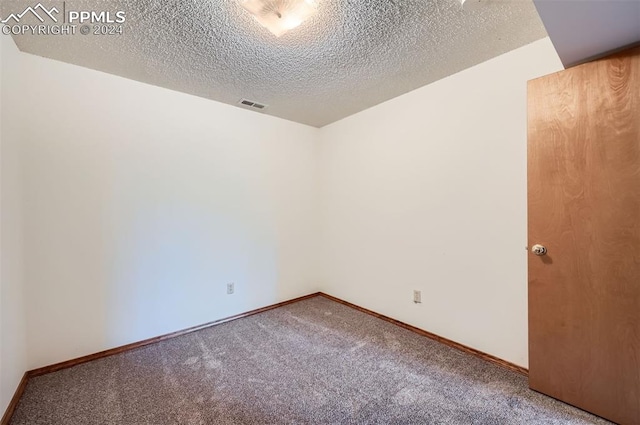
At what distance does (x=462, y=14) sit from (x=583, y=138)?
0.99 meters

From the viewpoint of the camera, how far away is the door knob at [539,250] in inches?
63.5

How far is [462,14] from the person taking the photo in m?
1.53

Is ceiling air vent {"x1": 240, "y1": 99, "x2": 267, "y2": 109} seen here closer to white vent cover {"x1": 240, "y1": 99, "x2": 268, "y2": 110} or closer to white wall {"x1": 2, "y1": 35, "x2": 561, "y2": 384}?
white vent cover {"x1": 240, "y1": 99, "x2": 268, "y2": 110}

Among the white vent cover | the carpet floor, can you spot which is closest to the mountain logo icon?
the white vent cover

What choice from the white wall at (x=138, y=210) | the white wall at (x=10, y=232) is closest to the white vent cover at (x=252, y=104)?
the white wall at (x=138, y=210)

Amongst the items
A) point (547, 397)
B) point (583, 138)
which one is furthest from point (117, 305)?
point (583, 138)

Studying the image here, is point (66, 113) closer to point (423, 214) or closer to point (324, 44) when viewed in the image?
point (324, 44)

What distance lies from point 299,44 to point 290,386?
2.30 m

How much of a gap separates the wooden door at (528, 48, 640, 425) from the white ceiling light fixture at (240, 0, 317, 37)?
4.84ft

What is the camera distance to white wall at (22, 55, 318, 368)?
189 centimetres

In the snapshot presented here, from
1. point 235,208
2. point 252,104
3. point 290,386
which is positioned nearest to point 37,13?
point 252,104

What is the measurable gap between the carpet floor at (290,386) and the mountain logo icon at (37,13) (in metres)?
2.28

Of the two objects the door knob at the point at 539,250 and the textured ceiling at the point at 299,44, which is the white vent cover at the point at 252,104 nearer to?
the textured ceiling at the point at 299,44

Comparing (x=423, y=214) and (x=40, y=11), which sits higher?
(x=40, y=11)
